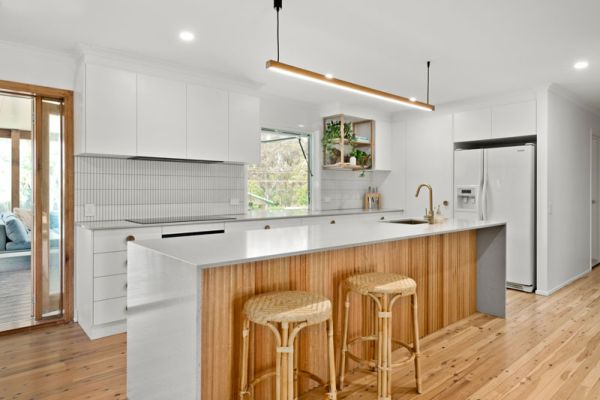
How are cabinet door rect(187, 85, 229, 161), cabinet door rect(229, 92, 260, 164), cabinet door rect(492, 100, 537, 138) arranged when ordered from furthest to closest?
1. cabinet door rect(492, 100, 537, 138)
2. cabinet door rect(229, 92, 260, 164)
3. cabinet door rect(187, 85, 229, 161)

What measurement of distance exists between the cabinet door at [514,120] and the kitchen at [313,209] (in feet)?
0.08

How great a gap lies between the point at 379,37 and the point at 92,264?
285 centimetres

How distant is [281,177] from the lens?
5305 mm

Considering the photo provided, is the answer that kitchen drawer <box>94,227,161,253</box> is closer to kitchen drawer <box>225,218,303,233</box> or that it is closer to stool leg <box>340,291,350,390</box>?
kitchen drawer <box>225,218,303,233</box>

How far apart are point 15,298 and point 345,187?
4162 mm

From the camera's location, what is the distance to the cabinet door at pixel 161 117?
3496mm

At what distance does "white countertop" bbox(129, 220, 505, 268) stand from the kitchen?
0.07 ft

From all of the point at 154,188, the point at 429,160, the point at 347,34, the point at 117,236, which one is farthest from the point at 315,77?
the point at 429,160

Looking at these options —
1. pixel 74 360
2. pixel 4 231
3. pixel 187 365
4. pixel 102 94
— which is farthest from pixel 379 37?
pixel 4 231

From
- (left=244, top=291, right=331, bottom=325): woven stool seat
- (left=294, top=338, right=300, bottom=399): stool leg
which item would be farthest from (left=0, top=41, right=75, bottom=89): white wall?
(left=294, top=338, right=300, bottom=399): stool leg

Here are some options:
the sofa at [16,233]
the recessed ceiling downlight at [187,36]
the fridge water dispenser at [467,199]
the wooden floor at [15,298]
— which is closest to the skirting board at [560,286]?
the fridge water dispenser at [467,199]

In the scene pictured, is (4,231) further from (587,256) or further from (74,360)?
(587,256)

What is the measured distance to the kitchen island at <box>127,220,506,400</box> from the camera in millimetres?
1657

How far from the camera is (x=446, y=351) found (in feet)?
9.29
